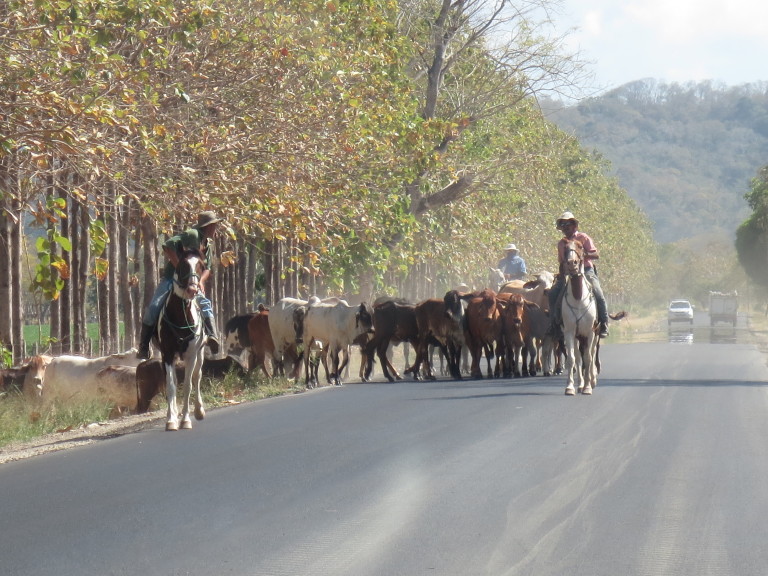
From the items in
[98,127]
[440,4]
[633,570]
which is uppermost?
[440,4]

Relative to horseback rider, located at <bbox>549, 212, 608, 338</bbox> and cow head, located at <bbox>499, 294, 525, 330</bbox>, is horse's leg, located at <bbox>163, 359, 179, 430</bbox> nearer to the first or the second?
horseback rider, located at <bbox>549, 212, 608, 338</bbox>

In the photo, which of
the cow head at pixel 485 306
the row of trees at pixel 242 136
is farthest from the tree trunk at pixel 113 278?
the cow head at pixel 485 306

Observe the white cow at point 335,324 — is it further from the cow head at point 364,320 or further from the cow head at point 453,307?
the cow head at point 453,307

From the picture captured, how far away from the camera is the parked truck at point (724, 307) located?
76450mm

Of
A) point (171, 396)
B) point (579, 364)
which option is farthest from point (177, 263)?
point (579, 364)

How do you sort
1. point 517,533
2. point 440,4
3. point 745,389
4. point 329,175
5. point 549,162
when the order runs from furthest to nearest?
point 549,162 < point 440,4 < point 329,175 < point 745,389 < point 517,533

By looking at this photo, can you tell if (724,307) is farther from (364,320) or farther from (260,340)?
(364,320)

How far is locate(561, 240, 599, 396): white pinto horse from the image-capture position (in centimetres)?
1705

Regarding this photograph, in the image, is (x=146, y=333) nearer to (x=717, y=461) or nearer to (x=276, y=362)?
(x=717, y=461)

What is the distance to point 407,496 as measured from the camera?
901 cm

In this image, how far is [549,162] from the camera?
34.0m

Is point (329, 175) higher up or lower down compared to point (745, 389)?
higher up

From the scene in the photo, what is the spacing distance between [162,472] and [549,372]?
1275 centimetres

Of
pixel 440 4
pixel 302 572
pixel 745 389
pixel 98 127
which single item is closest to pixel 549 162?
pixel 440 4
